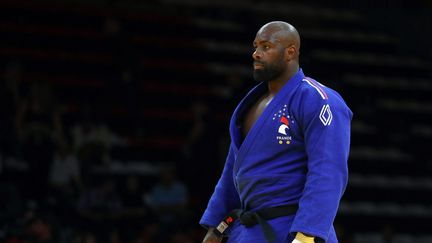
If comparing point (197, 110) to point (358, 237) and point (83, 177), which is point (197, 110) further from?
point (358, 237)

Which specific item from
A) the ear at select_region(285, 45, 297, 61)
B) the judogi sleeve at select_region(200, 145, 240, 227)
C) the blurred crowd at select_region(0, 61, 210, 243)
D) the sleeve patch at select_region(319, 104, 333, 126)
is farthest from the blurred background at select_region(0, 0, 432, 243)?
the sleeve patch at select_region(319, 104, 333, 126)

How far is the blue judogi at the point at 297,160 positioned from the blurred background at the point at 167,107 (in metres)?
4.38

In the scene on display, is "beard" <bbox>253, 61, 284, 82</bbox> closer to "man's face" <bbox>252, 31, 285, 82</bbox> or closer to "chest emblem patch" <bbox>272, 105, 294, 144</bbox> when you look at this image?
"man's face" <bbox>252, 31, 285, 82</bbox>

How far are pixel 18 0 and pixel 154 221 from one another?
4.50 metres

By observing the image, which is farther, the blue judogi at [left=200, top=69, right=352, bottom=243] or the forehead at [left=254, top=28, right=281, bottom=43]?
the forehead at [left=254, top=28, right=281, bottom=43]

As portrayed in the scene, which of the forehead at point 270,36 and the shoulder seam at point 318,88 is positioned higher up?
the forehead at point 270,36

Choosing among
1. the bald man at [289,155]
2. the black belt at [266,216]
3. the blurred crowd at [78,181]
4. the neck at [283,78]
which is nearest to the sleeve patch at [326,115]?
the bald man at [289,155]

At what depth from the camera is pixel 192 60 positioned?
13.3 meters

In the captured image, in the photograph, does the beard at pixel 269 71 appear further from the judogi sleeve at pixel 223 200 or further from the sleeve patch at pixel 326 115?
the judogi sleeve at pixel 223 200

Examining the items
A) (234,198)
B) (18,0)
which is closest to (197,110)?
(18,0)

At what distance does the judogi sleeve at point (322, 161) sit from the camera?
11.7 ft

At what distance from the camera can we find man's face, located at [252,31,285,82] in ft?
12.5

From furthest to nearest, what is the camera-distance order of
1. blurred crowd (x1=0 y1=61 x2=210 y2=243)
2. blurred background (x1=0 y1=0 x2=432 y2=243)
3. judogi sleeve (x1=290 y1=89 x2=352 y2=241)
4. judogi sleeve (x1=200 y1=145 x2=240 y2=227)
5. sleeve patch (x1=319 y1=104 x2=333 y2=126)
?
blurred background (x1=0 y1=0 x2=432 y2=243) → blurred crowd (x1=0 y1=61 x2=210 y2=243) → judogi sleeve (x1=200 y1=145 x2=240 y2=227) → sleeve patch (x1=319 y1=104 x2=333 y2=126) → judogi sleeve (x1=290 y1=89 x2=352 y2=241)

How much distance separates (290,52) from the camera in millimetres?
3852
